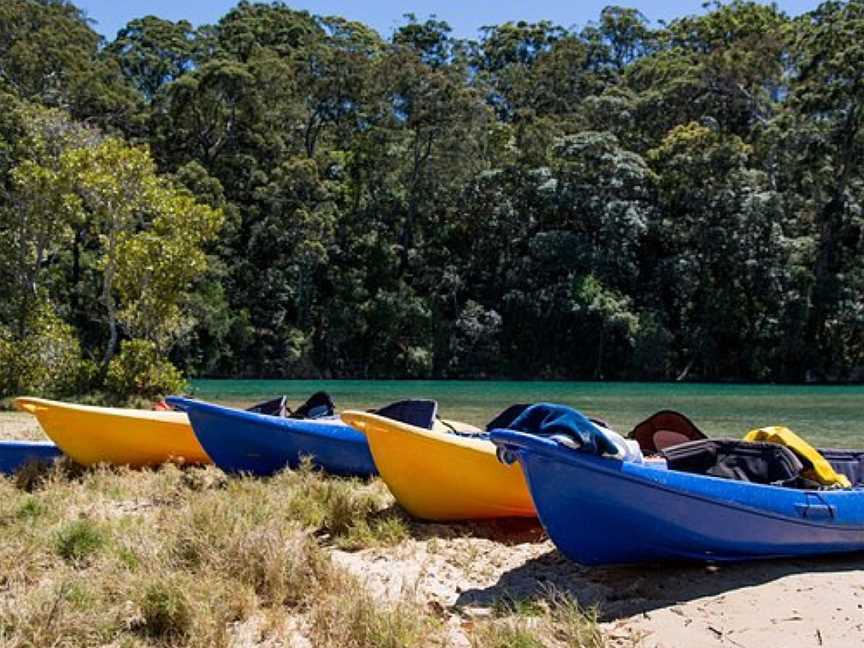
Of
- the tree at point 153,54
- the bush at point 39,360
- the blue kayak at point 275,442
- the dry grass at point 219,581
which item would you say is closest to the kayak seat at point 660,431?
the dry grass at point 219,581

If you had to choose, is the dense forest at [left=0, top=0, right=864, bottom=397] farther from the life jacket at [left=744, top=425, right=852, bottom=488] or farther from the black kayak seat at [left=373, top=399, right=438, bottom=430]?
the life jacket at [left=744, top=425, right=852, bottom=488]

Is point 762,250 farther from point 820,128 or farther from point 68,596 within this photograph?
point 68,596

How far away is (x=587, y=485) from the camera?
16.1 feet

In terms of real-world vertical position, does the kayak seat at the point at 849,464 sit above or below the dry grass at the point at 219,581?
above

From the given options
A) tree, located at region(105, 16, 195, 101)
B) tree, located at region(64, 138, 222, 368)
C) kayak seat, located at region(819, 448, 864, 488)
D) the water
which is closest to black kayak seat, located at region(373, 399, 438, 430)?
kayak seat, located at region(819, 448, 864, 488)

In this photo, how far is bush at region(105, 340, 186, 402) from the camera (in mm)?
16500

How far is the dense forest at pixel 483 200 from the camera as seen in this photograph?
3581 cm

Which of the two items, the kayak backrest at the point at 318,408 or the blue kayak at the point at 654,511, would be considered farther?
the kayak backrest at the point at 318,408

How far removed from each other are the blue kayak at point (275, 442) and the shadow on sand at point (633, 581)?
9.11 ft

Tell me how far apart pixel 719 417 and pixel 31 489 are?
14841 millimetres

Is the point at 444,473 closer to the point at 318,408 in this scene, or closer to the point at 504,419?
the point at 504,419

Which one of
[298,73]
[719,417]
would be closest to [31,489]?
[719,417]

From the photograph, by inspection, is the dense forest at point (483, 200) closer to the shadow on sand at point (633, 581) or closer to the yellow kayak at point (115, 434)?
the yellow kayak at point (115, 434)

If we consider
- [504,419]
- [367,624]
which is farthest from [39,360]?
[367,624]
